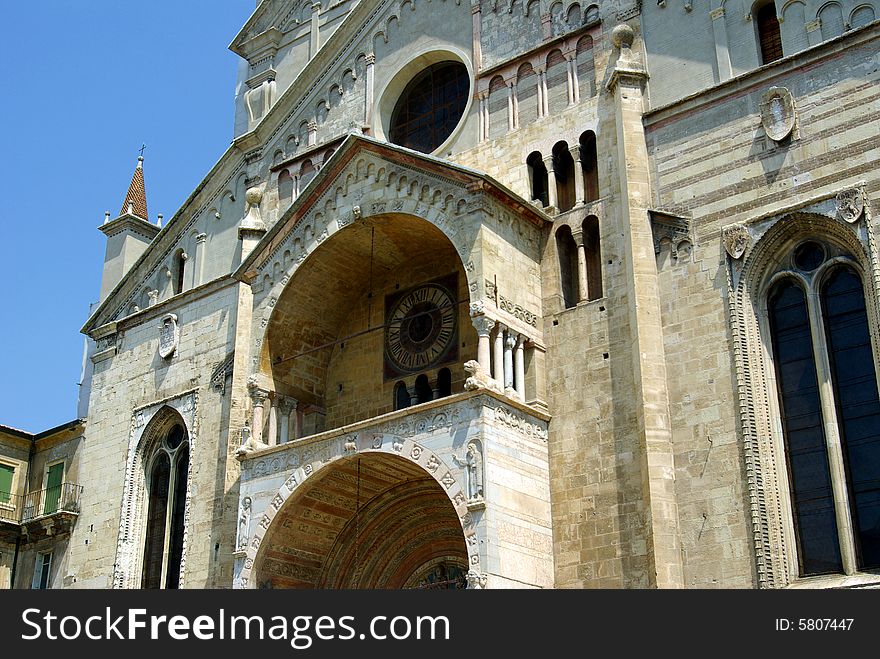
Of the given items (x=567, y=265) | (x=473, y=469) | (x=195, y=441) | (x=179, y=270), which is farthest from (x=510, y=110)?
(x=195, y=441)

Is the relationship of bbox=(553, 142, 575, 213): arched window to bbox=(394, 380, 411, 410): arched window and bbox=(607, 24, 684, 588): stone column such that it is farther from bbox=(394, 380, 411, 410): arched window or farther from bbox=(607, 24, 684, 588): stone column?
bbox=(394, 380, 411, 410): arched window

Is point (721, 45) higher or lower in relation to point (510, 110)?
lower

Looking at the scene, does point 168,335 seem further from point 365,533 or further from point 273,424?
point 365,533

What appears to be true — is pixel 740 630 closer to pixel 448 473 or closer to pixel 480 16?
pixel 448 473

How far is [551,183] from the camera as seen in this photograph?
21594mm

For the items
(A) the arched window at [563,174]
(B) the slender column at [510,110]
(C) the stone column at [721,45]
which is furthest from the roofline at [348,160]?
(C) the stone column at [721,45]

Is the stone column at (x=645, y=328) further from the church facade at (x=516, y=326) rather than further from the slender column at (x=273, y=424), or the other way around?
the slender column at (x=273, y=424)

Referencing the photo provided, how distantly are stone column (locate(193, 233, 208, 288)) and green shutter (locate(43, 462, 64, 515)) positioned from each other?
606 cm

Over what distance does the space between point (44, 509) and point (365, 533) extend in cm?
1008

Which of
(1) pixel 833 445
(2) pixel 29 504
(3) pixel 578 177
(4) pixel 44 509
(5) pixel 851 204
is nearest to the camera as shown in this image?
(1) pixel 833 445

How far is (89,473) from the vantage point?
2653 centimetres

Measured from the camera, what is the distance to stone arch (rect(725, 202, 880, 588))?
56.7ft

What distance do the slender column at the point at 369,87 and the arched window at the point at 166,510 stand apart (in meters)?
7.54

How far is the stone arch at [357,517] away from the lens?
20281mm
